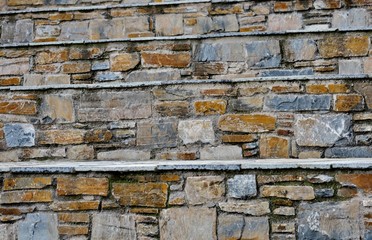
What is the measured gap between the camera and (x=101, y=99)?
3.53m

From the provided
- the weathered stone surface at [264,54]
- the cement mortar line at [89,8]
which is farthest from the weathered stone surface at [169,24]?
the weathered stone surface at [264,54]

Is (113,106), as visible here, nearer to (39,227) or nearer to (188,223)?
(39,227)

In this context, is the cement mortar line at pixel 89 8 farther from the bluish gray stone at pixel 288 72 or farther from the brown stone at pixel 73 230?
the brown stone at pixel 73 230

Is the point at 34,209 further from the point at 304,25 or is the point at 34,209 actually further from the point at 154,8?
the point at 304,25

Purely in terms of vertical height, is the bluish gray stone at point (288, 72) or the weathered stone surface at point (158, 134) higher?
the bluish gray stone at point (288, 72)

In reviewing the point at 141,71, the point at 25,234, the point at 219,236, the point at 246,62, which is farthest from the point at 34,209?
the point at 246,62

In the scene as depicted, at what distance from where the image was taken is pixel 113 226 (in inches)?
104

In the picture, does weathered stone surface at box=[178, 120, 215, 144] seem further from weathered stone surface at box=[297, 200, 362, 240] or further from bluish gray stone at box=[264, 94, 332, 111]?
weathered stone surface at box=[297, 200, 362, 240]

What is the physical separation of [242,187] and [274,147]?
829 millimetres

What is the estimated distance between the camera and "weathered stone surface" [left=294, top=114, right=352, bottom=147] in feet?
10.9

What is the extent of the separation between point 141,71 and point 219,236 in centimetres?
169

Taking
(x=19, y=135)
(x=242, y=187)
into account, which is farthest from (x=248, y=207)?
(x=19, y=135)

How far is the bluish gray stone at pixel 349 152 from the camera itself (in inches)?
129

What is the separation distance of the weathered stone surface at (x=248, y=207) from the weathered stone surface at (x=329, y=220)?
167 mm
